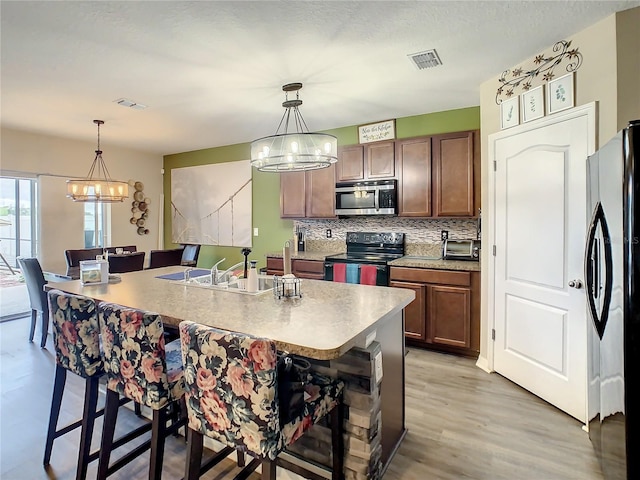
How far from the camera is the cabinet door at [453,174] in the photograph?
358cm

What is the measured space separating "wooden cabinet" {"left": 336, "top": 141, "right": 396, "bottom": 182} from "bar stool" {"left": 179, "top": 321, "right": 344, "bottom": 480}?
10.4ft

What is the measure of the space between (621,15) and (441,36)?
3.37ft

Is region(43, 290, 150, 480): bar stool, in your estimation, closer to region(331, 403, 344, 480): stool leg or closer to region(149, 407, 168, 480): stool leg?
region(149, 407, 168, 480): stool leg

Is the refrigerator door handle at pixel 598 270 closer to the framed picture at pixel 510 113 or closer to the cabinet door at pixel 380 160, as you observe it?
the framed picture at pixel 510 113

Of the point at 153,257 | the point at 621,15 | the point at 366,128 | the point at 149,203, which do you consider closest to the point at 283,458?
the point at 153,257

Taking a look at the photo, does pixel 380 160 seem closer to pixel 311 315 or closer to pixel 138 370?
pixel 311 315

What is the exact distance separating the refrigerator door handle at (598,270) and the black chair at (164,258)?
4.07 metres

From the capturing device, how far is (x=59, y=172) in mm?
4973

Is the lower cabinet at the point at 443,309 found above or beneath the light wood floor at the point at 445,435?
above

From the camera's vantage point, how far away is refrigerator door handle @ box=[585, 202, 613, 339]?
1.61 m

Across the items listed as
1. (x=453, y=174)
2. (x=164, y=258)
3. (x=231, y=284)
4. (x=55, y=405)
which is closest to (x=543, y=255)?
(x=453, y=174)

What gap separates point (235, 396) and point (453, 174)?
321 centimetres

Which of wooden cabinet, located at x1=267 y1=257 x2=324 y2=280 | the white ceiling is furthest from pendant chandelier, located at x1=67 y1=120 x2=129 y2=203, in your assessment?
wooden cabinet, located at x1=267 y1=257 x2=324 y2=280

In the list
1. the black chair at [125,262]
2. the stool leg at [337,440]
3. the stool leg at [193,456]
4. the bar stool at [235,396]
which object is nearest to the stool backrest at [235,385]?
the bar stool at [235,396]
